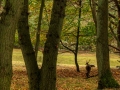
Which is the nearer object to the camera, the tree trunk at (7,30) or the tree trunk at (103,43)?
the tree trunk at (7,30)

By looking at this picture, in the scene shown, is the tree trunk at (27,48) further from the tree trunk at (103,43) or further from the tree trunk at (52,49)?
the tree trunk at (103,43)

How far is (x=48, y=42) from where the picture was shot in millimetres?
6559

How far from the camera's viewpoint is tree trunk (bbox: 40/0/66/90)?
21.2 ft

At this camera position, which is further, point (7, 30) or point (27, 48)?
point (27, 48)

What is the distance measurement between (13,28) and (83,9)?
69.1 feet

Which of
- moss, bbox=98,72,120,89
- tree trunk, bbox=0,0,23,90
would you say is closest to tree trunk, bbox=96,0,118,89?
moss, bbox=98,72,120,89

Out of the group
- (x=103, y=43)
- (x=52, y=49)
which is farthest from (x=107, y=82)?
(x=52, y=49)

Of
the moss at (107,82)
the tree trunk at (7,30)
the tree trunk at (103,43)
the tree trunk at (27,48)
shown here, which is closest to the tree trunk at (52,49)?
the tree trunk at (27,48)

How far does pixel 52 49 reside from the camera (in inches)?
255

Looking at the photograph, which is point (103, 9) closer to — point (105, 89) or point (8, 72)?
point (105, 89)

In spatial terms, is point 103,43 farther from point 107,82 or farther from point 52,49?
point 52,49

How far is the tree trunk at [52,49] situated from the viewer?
21.2 feet

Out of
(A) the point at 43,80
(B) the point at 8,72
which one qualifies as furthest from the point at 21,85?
(B) the point at 8,72

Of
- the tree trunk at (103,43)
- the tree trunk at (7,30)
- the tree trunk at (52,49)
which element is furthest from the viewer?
the tree trunk at (103,43)
